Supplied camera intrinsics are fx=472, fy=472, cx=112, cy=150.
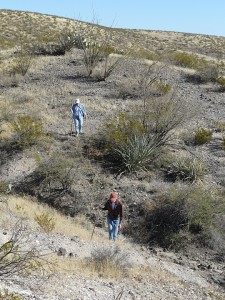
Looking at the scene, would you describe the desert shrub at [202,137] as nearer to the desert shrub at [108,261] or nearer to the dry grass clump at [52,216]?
the dry grass clump at [52,216]

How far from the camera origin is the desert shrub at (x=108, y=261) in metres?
9.05

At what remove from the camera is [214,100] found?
24156 millimetres

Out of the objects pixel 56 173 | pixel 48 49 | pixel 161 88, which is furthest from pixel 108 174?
pixel 48 49

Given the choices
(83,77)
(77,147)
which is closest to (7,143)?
(77,147)

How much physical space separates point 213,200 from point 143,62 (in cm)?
1709

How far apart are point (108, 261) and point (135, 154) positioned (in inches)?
283

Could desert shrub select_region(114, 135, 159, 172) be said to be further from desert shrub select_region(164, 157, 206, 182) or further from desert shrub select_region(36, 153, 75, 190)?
desert shrub select_region(36, 153, 75, 190)

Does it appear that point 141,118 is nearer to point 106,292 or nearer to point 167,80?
point 167,80

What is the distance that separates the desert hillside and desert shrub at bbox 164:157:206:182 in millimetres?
40

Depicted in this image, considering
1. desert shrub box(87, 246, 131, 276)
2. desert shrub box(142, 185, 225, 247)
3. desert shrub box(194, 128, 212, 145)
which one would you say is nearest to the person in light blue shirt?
Result: desert shrub box(194, 128, 212, 145)

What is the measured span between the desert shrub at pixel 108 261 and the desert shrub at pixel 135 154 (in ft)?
20.8

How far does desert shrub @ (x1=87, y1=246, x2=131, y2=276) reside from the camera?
29.7 ft

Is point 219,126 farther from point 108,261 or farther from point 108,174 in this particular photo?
point 108,261

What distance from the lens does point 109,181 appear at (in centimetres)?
1561
